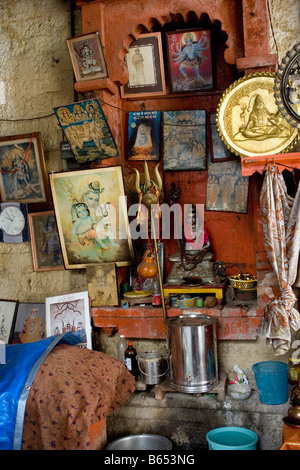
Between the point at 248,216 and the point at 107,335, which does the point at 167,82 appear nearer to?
the point at 248,216

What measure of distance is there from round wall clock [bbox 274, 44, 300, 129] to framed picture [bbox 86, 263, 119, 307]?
90.3 inches

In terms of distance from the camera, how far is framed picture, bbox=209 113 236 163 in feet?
16.3

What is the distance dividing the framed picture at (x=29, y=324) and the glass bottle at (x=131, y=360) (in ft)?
3.46

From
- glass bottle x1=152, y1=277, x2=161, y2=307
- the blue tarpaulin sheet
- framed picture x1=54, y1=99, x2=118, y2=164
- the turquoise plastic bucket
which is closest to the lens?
the blue tarpaulin sheet

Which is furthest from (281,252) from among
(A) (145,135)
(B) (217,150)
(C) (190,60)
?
(C) (190,60)

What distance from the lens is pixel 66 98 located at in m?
5.21

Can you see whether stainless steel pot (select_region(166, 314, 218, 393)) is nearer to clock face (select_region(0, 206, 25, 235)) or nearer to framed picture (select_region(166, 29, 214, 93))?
clock face (select_region(0, 206, 25, 235))

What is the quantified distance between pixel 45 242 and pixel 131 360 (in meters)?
1.73

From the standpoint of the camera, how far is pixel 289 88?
12.3 feet

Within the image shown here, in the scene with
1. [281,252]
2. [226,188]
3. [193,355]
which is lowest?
[193,355]

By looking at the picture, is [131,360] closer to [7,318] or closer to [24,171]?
[7,318]

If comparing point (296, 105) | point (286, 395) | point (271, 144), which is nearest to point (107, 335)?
point (286, 395)

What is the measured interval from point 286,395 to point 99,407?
1.78 metres

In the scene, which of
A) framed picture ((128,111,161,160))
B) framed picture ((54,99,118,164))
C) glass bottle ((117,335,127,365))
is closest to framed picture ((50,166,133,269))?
framed picture ((54,99,118,164))
